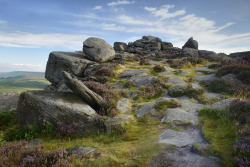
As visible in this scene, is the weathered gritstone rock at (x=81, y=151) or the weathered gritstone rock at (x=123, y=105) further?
the weathered gritstone rock at (x=123, y=105)

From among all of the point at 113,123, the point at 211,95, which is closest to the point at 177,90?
the point at 211,95

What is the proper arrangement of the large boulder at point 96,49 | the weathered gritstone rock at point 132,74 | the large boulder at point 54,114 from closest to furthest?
1. the large boulder at point 54,114
2. the weathered gritstone rock at point 132,74
3. the large boulder at point 96,49

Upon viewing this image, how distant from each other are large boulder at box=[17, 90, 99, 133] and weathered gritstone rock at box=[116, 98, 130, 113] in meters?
2.52

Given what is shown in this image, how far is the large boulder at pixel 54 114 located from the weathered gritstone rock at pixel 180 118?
4218mm

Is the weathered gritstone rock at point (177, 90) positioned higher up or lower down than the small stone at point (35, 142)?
higher up

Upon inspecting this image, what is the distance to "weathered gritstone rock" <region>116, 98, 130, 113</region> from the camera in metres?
11.3

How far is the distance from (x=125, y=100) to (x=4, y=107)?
13.9 meters

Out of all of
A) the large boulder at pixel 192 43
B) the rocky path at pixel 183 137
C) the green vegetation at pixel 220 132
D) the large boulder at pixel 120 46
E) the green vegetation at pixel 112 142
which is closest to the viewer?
the rocky path at pixel 183 137

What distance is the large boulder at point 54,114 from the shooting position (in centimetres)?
880

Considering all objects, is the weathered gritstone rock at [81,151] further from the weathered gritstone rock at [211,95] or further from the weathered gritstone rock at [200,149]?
the weathered gritstone rock at [211,95]

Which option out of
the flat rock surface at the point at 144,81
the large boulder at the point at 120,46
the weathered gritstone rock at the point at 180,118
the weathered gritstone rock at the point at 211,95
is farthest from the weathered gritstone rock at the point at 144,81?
the large boulder at the point at 120,46

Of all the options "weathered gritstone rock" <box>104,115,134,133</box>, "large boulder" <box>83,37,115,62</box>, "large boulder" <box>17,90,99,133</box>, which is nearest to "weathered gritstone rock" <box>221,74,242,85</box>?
"weathered gritstone rock" <box>104,115,134,133</box>

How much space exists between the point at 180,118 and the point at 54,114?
721 centimetres

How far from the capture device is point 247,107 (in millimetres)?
8039
